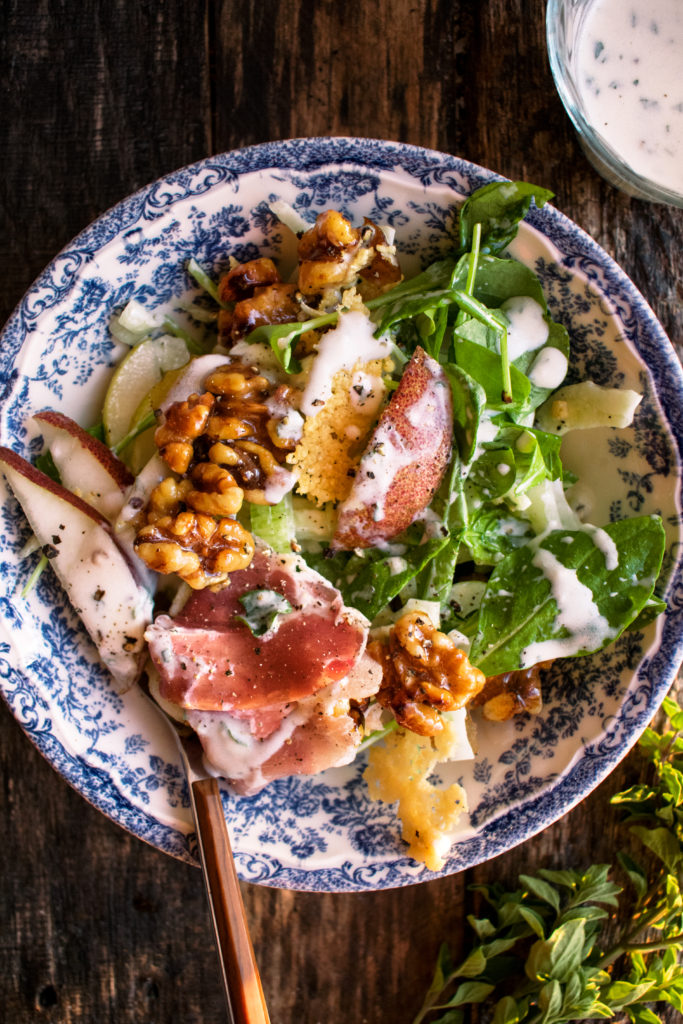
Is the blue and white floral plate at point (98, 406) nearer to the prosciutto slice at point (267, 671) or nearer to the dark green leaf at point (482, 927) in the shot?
the prosciutto slice at point (267, 671)

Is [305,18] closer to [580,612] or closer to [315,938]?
[580,612]

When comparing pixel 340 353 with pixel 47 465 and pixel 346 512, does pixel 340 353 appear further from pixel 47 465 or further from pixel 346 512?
pixel 47 465

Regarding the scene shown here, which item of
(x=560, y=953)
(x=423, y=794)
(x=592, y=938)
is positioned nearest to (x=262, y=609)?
(x=423, y=794)

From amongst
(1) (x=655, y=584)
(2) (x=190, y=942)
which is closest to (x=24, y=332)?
(1) (x=655, y=584)

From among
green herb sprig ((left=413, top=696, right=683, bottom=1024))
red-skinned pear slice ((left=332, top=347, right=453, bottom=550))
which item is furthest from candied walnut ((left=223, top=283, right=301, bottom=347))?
green herb sprig ((left=413, top=696, right=683, bottom=1024))

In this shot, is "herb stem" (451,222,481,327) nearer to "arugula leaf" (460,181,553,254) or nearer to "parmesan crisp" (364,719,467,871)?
"arugula leaf" (460,181,553,254)

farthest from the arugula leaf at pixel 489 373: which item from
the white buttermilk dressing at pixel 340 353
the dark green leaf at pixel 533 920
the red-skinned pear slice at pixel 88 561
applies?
the dark green leaf at pixel 533 920
